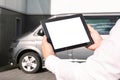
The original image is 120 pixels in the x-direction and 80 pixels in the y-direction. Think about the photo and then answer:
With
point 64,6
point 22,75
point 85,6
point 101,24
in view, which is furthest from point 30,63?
point 85,6

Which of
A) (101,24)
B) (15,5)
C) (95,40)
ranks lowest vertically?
(95,40)

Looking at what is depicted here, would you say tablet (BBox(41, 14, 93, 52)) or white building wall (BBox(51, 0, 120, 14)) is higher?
white building wall (BBox(51, 0, 120, 14))

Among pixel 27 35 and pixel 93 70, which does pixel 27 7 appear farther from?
pixel 93 70

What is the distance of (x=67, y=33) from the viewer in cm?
194

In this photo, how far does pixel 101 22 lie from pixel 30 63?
2528 mm

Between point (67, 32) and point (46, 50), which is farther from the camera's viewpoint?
point (67, 32)

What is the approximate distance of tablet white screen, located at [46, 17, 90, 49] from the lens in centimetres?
186

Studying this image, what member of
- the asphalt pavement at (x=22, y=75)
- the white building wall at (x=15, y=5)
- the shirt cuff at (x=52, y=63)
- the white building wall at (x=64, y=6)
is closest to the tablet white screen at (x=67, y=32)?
the shirt cuff at (x=52, y=63)

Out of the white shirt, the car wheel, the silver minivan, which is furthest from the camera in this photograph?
the car wheel

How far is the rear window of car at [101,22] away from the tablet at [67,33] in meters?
9.00

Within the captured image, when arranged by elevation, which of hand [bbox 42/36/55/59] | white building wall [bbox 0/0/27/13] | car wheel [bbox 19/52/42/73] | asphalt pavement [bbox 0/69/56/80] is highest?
white building wall [bbox 0/0/27/13]

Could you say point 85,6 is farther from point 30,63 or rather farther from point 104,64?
point 104,64

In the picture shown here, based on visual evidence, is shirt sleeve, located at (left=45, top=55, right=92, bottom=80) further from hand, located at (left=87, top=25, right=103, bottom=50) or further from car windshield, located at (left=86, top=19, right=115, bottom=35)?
car windshield, located at (left=86, top=19, right=115, bottom=35)

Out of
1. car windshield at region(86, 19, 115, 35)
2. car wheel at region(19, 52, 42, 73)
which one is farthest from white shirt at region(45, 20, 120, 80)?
car wheel at region(19, 52, 42, 73)
